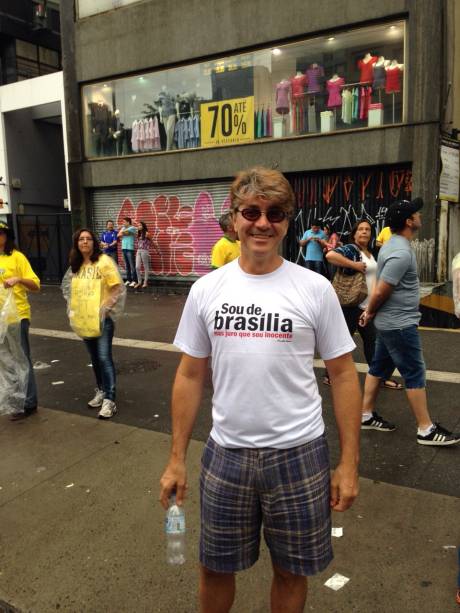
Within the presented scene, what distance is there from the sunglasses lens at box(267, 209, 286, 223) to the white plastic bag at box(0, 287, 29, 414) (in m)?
3.89

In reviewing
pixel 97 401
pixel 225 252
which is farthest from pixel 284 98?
pixel 97 401

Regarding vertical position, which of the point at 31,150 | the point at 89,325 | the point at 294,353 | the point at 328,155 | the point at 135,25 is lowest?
the point at 89,325

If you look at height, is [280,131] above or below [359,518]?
above

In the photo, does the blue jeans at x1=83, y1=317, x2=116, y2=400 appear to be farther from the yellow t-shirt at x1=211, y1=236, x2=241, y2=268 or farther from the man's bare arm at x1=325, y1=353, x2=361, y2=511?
the man's bare arm at x1=325, y1=353, x2=361, y2=511

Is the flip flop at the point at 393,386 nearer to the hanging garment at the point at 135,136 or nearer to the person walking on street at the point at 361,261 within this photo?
the person walking on street at the point at 361,261

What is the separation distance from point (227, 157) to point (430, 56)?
494 cm

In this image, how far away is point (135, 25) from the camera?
14.4 metres

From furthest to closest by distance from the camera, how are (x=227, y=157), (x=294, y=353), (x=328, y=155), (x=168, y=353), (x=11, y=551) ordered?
(x=227, y=157) < (x=328, y=155) < (x=168, y=353) < (x=11, y=551) < (x=294, y=353)

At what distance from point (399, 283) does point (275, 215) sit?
8.23 ft

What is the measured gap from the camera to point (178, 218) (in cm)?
1465

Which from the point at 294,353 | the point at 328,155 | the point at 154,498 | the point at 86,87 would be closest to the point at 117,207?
the point at 86,87

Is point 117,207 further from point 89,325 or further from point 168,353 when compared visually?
point 89,325

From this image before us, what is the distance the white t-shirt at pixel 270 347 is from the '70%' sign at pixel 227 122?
11877 millimetres

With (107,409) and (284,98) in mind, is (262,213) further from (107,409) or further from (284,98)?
(284,98)
